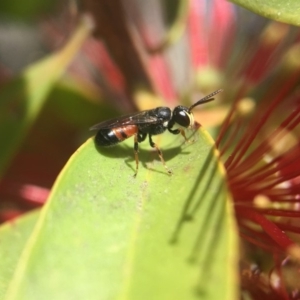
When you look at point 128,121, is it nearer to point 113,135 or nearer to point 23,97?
point 113,135

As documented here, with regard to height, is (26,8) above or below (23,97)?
above

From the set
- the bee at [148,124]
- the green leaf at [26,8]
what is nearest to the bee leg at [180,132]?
the bee at [148,124]

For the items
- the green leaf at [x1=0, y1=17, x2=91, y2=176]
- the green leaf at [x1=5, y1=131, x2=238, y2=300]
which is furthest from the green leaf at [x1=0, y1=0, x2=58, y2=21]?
the green leaf at [x1=5, y1=131, x2=238, y2=300]

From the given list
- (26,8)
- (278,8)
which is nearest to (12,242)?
(278,8)

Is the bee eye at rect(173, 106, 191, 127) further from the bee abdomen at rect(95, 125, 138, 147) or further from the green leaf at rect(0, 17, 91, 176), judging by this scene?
the green leaf at rect(0, 17, 91, 176)

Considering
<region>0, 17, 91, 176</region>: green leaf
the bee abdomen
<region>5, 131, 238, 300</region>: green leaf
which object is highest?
<region>0, 17, 91, 176</region>: green leaf
